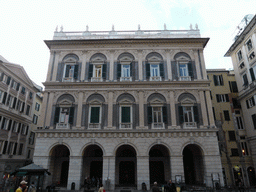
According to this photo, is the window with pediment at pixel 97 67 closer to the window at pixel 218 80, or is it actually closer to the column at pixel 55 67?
the column at pixel 55 67

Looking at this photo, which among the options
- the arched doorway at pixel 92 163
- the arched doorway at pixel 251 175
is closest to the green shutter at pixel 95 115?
the arched doorway at pixel 92 163

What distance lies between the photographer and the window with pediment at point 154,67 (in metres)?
25.7

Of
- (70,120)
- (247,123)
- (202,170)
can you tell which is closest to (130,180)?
(202,170)

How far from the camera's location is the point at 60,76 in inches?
1034

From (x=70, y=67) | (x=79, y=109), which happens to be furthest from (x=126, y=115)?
(x=70, y=67)

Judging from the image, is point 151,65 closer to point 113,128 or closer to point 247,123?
point 113,128

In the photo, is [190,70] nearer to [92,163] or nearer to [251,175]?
[251,175]

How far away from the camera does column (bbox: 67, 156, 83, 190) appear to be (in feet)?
71.1

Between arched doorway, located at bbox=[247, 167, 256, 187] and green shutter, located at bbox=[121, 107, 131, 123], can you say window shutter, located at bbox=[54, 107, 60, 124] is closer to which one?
green shutter, located at bbox=[121, 107, 131, 123]

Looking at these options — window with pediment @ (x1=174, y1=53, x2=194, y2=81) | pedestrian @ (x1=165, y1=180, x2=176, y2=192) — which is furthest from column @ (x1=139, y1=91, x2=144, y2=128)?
pedestrian @ (x1=165, y1=180, x2=176, y2=192)

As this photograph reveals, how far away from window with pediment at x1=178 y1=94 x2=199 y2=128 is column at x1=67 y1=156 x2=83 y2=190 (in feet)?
43.5

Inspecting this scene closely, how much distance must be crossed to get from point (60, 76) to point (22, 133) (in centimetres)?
1551

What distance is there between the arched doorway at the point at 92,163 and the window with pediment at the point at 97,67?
9.24m

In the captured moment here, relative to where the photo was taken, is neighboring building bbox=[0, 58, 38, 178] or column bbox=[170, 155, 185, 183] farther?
neighboring building bbox=[0, 58, 38, 178]
